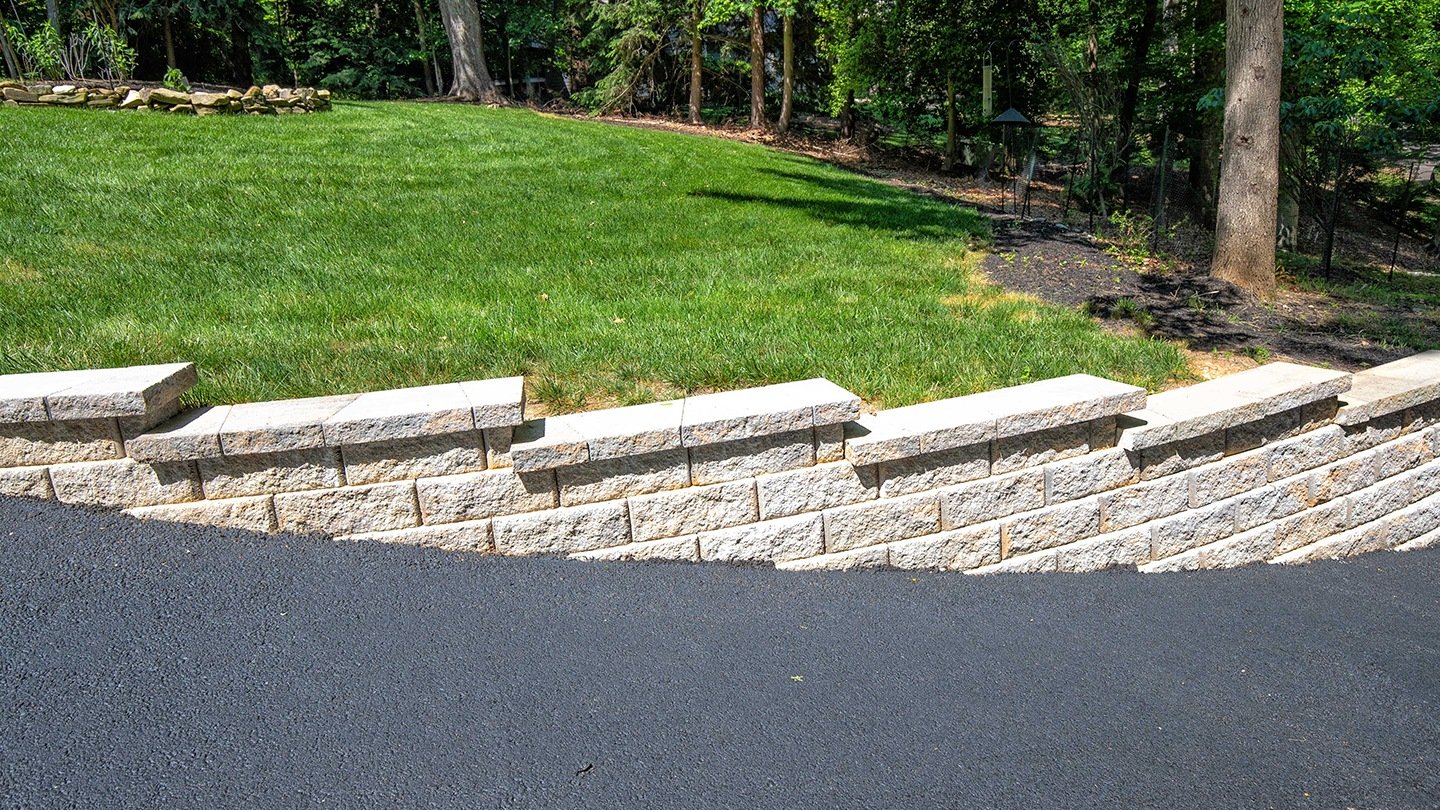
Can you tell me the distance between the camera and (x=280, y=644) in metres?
3.00

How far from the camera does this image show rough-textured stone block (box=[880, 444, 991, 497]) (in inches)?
154

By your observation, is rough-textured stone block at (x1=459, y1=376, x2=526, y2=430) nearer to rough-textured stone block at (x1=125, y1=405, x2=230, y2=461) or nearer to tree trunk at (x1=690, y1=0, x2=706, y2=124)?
rough-textured stone block at (x1=125, y1=405, x2=230, y2=461)

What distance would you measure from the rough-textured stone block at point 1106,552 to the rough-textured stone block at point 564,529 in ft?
6.50

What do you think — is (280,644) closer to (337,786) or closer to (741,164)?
(337,786)

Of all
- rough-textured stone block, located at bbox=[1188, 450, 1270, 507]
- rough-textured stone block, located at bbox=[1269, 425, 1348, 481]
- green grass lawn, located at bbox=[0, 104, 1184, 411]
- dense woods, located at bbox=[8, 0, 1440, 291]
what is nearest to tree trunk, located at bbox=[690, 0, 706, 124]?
dense woods, located at bbox=[8, 0, 1440, 291]

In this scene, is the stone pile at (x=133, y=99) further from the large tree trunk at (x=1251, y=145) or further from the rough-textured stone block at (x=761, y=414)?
the rough-textured stone block at (x=761, y=414)

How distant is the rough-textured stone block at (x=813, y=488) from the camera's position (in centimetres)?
379

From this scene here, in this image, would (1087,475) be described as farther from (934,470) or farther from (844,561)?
(844,561)

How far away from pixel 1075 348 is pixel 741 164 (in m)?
8.17

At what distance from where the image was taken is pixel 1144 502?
4363 mm

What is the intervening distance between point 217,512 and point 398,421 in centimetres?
76

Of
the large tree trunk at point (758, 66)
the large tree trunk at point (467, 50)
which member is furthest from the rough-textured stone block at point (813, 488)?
the large tree trunk at point (467, 50)

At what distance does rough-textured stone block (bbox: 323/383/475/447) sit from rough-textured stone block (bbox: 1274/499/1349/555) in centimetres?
396

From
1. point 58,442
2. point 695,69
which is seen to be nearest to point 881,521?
point 58,442
